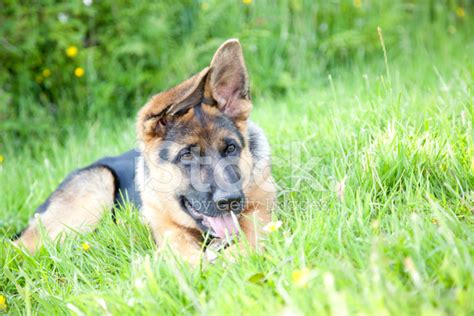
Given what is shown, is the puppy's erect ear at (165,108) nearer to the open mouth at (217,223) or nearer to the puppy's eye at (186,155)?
the puppy's eye at (186,155)

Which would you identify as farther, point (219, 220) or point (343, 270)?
point (219, 220)

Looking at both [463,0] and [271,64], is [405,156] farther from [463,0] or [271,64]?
[463,0]

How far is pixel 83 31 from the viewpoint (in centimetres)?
783

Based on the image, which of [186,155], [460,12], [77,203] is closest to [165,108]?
[186,155]

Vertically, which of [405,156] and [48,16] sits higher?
[48,16]

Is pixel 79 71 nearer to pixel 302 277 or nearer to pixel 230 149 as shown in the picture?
pixel 230 149

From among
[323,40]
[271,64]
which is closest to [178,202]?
[271,64]

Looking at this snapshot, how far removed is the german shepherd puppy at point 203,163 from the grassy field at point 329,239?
0.20 meters

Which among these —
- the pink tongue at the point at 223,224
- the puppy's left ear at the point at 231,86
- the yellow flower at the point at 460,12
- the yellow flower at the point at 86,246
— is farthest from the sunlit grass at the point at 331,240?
the yellow flower at the point at 460,12

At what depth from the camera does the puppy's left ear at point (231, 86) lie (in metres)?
4.09

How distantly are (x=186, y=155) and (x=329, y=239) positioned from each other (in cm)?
137

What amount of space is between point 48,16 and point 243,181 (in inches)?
197

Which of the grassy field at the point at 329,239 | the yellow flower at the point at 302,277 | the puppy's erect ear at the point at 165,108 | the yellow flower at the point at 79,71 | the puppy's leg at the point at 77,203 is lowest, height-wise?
the puppy's leg at the point at 77,203

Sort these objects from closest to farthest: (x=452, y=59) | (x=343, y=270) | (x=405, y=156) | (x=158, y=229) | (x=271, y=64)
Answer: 1. (x=343, y=270)
2. (x=405, y=156)
3. (x=158, y=229)
4. (x=452, y=59)
5. (x=271, y=64)
